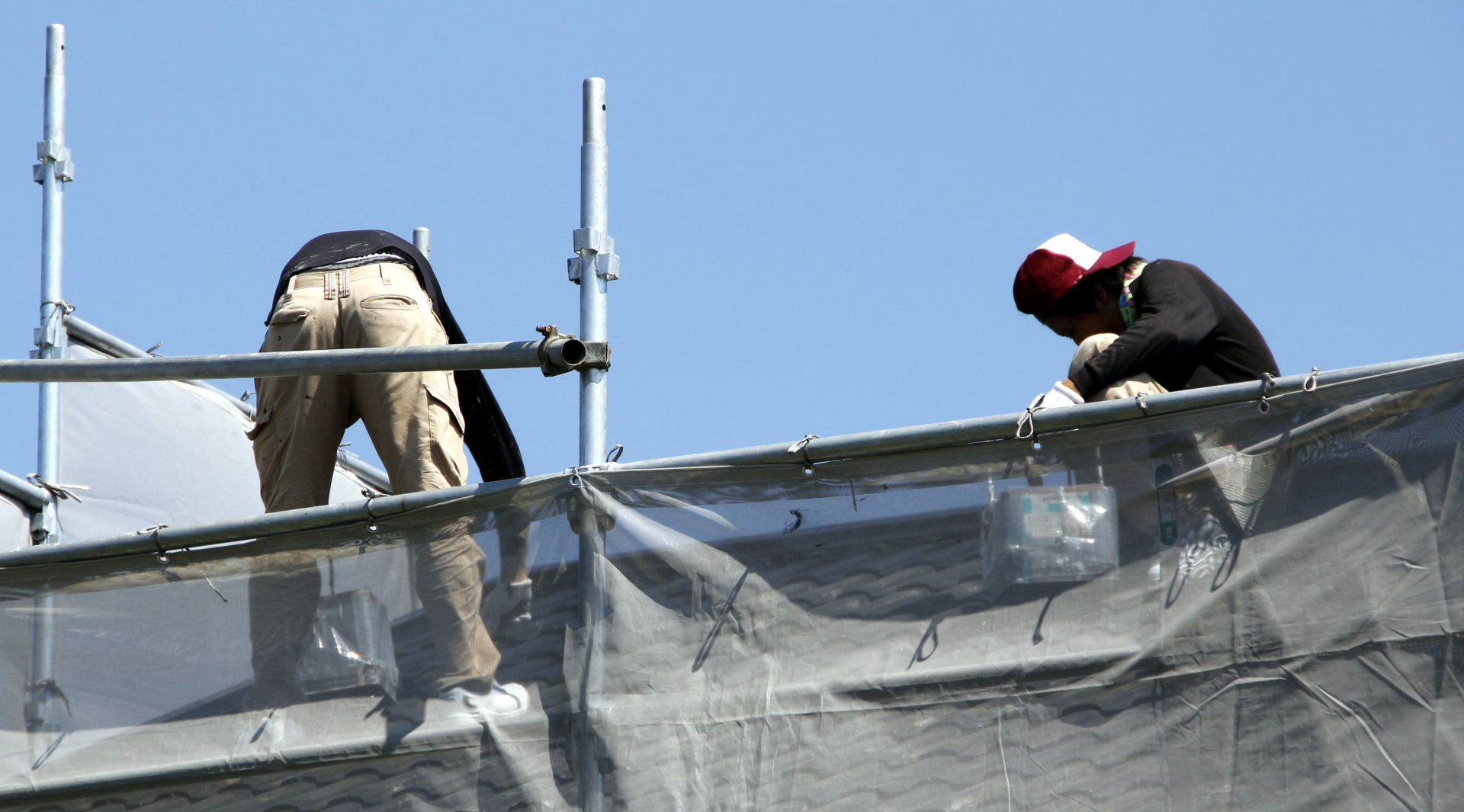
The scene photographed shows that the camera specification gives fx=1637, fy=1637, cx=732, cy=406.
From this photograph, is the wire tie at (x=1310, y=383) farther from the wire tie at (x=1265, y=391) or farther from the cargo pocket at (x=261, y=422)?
the cargo pocket at (x=261, y=422)

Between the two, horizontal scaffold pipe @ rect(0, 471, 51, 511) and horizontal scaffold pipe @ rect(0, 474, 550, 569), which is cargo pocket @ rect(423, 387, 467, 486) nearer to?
horizontal scaffold pipe @ rect(0, 474, 550, 569)

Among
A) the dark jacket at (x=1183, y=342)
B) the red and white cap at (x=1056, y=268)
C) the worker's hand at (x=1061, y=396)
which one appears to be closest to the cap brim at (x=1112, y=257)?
the red and white cap at (x=1056, y=268)

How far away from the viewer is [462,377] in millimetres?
4820

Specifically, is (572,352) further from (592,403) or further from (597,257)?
(597,257)

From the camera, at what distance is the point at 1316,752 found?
313cm

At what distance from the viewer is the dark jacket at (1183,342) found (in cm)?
391

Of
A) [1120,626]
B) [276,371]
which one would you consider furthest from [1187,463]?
[276,371]

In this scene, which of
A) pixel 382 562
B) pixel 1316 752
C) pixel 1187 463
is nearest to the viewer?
pixel 1316 752

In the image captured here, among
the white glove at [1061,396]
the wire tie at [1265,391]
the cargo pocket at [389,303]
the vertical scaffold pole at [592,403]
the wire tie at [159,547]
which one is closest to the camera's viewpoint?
the wire tie at [1265,391]

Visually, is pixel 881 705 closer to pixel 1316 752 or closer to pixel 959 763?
pixel 959 763

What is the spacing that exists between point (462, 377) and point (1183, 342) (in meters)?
2.08

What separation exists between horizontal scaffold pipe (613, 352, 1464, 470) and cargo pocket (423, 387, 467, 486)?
828mm

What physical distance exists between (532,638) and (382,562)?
44 centimetres

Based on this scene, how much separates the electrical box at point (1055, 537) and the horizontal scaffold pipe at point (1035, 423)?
0.14 m
